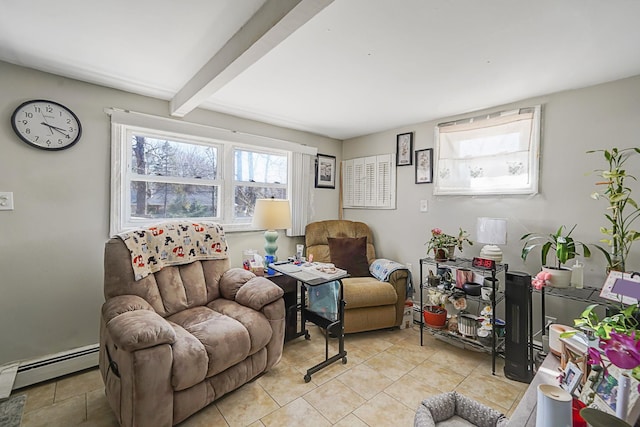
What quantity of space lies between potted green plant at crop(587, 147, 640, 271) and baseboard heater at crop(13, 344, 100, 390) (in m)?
3.75

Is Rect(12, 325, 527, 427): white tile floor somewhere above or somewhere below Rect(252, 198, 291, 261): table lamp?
below

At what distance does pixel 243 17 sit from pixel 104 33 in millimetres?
835

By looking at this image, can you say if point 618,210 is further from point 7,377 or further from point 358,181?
point 7,377

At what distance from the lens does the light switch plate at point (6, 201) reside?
1878 millimetres

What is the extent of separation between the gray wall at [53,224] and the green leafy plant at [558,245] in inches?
133

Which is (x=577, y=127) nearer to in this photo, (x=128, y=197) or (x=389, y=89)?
(x=389, y=89)

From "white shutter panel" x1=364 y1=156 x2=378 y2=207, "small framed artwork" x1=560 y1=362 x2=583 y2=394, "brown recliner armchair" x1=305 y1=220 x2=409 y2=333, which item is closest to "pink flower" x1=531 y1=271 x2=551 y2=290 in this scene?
"brown recliner armchair" x1=305 y1=220 x2=409 y2=333

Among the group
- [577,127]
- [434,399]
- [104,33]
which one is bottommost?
[434,399]

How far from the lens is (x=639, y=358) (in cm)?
59

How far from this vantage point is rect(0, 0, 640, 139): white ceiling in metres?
1.37

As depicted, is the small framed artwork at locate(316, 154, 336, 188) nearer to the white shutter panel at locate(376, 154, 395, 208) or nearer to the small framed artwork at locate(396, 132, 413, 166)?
the white shutter panel at locate(376, 154, 395, 208)

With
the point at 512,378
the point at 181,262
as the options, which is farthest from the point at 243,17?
the point at 512,378

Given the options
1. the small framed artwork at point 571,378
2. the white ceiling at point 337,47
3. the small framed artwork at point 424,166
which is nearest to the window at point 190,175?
the white ceiling at point 337,47

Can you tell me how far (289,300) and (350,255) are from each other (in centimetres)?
95
